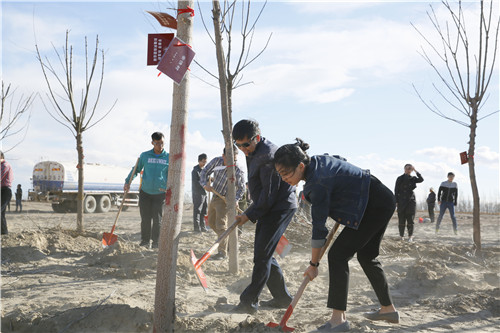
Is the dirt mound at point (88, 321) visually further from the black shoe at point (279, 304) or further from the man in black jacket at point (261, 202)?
the black shoe at point (279, 304)

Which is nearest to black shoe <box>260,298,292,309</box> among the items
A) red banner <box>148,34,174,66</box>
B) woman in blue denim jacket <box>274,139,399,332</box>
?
woman in blue denim jacket <box>274,139,399,332</box>

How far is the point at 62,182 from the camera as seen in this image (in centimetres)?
2006

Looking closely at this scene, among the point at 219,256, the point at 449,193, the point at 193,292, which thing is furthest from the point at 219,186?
the point at 449,193

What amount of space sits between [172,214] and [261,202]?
0.86m

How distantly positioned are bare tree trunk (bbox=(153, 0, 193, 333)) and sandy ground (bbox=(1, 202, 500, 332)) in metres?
0.31

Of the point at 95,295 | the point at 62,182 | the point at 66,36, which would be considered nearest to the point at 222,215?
the point at 95,295

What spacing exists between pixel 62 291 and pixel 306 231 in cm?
545

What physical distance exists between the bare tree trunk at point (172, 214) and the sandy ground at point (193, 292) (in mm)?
306

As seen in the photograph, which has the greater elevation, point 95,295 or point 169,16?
point 169,16

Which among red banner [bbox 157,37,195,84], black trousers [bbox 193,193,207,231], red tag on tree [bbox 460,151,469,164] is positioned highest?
red banner [bbox 157,37,195,84]

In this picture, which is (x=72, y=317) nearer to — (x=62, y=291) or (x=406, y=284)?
(x=62, y=291)

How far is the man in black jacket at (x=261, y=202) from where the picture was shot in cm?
374

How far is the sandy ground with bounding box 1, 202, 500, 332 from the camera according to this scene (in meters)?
3.54

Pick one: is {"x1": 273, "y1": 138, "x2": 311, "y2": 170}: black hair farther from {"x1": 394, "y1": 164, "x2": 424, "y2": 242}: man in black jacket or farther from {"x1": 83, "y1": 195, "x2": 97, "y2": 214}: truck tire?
{"x1": 83, "y1": 195, "x2": 97, "y2": 214}: truck tire
